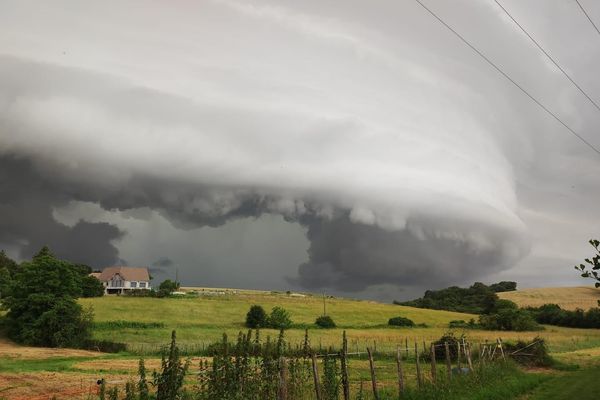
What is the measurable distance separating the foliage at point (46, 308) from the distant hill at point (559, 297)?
104295 millimetres

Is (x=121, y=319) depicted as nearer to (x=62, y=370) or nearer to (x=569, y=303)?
(x=62, y=370)

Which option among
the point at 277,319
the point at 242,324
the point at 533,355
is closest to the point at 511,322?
the point at 277,319

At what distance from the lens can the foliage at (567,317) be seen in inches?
4131

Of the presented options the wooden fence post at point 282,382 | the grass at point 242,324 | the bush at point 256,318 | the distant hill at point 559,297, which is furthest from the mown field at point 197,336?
the distant hill at point 559,297

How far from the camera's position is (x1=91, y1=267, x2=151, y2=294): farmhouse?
153125mm

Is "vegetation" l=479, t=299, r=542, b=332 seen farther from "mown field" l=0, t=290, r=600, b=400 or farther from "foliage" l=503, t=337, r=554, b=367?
"foliage" l=503, t=337, r=554, b=367

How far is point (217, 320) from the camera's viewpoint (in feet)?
307

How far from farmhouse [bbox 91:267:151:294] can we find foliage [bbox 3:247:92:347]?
261 ft

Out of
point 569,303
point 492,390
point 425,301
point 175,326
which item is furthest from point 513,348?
point 425,301

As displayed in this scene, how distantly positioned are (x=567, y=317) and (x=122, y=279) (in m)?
116

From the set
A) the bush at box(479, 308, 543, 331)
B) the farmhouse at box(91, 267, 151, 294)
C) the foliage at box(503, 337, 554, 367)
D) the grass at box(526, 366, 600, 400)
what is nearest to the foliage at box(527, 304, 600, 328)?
the bush at box(479, 308, 543, 331)

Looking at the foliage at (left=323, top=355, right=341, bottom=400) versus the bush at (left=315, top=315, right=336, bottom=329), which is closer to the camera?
the foliage at (left=323, top=355, right=341, bottom=400)

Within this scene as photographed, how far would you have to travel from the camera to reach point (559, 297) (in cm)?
13962

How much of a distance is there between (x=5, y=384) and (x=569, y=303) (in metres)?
128
